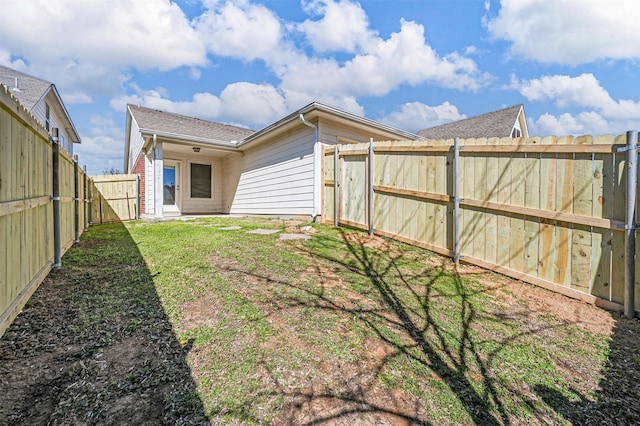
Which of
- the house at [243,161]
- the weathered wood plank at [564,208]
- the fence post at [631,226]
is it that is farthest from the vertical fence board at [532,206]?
the house at [243,161]

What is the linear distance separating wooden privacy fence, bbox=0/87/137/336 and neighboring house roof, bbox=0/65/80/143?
853cm

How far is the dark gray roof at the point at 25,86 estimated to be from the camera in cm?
936

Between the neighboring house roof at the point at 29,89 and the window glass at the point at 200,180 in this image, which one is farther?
the window glass at the point at 200,180

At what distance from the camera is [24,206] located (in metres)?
2.32

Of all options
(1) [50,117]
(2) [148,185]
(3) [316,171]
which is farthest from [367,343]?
(1) [50,117]

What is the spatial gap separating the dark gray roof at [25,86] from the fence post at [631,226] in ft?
45.8

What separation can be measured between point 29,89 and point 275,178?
9436mm

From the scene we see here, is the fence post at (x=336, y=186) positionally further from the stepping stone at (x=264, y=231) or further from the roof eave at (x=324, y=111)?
the stepping stone at (x=264, y=231)

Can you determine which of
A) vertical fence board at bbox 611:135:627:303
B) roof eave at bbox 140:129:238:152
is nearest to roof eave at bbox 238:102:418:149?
roof eave at bbox 140:129:238:152

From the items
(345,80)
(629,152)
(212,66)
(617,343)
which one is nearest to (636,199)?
(629,152)

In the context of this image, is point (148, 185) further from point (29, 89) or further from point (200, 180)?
point (29, 89)

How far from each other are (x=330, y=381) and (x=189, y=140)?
937 centimetres

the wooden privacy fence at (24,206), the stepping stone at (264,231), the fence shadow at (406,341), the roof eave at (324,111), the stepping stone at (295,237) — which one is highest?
the roof eave at (324,111)

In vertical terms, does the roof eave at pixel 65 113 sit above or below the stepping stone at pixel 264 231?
above
